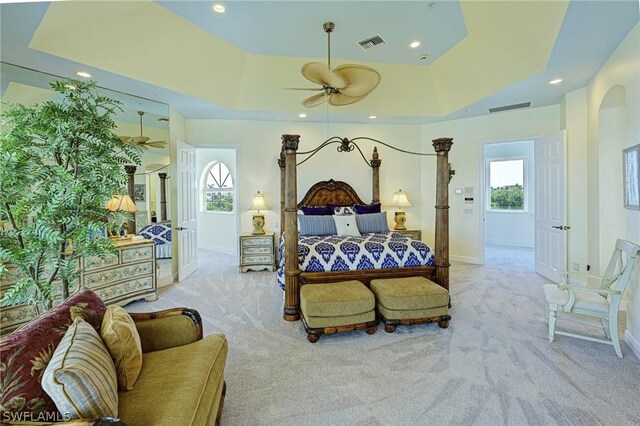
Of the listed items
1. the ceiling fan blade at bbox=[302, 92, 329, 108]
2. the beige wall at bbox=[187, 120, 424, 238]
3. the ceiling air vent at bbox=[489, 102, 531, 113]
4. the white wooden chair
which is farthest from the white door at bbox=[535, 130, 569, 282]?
the ceiling fan blade at bbox=[302, 92, 329, 108]

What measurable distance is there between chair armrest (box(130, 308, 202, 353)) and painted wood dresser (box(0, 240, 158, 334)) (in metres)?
1.73

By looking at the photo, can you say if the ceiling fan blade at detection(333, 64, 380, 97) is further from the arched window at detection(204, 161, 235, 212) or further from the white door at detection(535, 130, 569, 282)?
the arched window at detection(204, 161, 235, 212)

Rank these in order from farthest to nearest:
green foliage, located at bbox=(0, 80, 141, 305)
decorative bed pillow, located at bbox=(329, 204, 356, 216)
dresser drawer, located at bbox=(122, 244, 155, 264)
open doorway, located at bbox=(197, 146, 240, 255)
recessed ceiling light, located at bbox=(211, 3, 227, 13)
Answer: open doorway, located at bbox=(197, 146, 240, 255) < decorative bed pillow, located at bbox=(329, 204, 356, 216) < dresser drawer, located at bbox=(122, 244, 155, 264) < recessed ceiling light, located at bbox=(211, 3, 227, 13) < green foliage, located at bbox=(0, 80, 141, 305)

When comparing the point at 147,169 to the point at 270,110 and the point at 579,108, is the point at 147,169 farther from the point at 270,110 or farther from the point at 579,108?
the point at 579,108

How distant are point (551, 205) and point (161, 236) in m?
6.60

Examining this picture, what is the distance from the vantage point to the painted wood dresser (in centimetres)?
332

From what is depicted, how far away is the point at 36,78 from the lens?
3467 millimetres

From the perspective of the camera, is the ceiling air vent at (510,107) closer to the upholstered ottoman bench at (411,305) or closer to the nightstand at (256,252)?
the upholstered ottoman bench at (411,305)

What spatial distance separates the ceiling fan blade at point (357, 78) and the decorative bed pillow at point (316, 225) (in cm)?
216

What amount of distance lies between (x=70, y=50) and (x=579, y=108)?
6830 mm

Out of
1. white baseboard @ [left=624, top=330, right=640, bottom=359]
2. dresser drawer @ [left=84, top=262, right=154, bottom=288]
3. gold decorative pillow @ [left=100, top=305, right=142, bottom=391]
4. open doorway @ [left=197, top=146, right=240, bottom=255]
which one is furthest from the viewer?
open doorway @ [left=197, top=146, right=240, bottom=255]

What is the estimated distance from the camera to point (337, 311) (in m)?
2.85

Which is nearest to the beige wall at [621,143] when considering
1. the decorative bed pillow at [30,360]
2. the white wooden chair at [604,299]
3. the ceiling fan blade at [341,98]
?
the white wooden chair at [604,299]

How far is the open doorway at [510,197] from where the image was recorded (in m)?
7.89
